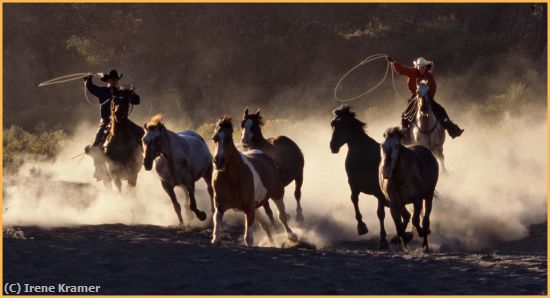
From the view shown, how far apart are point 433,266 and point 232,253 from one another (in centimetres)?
240

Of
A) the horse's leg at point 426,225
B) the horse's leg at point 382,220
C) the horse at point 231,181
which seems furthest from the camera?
the horse's leg at point 382,220

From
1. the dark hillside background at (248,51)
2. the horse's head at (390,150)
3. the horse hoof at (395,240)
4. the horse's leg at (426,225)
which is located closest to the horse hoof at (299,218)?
the horse hoof at (395,240)

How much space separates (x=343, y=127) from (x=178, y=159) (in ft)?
8.42

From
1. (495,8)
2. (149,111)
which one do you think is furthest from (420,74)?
(495,8)

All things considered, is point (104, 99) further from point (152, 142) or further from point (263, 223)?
point (263, 223)

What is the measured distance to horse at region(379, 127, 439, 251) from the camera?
52.1 ft

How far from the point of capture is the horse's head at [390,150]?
15.9 meters

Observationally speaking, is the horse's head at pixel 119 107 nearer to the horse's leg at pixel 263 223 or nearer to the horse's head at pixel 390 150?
the horse's leg at pixel 263 223

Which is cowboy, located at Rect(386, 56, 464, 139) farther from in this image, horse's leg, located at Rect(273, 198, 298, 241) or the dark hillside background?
the dark hillside background

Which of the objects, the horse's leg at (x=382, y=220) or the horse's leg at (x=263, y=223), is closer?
the horse's leg at (x=263, y=223)

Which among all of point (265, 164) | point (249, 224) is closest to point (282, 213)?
point (265, 164)

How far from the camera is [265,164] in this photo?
1719 cm

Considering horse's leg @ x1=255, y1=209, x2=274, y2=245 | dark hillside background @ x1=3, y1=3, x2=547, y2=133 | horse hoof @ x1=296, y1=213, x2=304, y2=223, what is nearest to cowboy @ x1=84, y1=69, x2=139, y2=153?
horse hoof @ x1=296, y1=213, x2=304, y2=223

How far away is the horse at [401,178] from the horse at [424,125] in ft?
15.3
